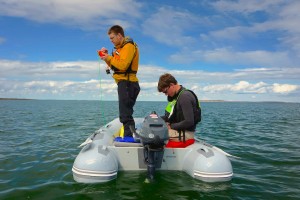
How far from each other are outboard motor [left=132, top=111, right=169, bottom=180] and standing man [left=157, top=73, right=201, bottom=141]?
65cm

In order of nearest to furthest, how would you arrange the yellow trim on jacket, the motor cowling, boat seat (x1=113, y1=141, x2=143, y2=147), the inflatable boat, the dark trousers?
the motor cowling → the inflatable boat → boat seat (x1=113, y1=141, x2=143, y2=147) → the yellow trim on jacket → the dark trousers

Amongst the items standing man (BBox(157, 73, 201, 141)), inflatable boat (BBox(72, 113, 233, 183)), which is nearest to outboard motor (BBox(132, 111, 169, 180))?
inflatable boat (BBox(72, 113, 233, 183))

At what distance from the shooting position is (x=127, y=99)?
5.51m

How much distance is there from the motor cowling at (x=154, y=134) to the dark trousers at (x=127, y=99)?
0.88 metres

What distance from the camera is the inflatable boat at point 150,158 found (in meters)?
4.71

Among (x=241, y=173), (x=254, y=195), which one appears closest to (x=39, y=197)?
(x=254, y=195)

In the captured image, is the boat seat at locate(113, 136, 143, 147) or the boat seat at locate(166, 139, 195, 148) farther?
the boat seat at locate(166, 139, 195, 148)

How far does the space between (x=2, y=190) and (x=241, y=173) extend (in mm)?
4522

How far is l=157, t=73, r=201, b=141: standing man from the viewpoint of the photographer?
5219 millimetres

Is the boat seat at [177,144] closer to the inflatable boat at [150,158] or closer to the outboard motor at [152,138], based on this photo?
the inflatable boat at [150,158]

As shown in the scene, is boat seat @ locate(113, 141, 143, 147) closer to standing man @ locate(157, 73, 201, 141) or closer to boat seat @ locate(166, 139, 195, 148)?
boat seat @ locate(166, 139, 195, 148)

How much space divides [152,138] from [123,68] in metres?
1.51

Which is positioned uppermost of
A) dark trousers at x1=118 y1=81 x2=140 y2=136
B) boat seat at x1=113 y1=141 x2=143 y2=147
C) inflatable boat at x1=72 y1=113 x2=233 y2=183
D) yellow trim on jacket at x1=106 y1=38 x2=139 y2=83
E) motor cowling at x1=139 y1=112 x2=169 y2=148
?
yellow trim on jacket at x1=106 y1=38 x2=139 y2=83

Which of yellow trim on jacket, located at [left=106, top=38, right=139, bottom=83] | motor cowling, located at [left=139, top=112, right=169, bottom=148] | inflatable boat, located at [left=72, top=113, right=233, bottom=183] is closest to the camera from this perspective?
motor cowling, located at [left=139, top=112, right=169, bottom=148]
